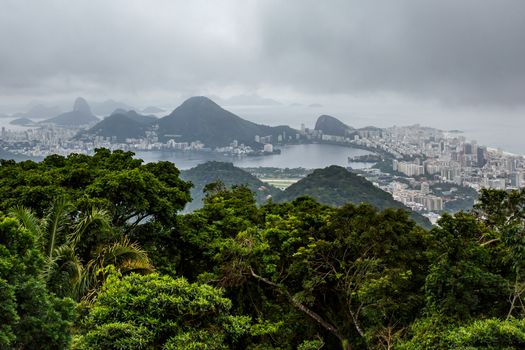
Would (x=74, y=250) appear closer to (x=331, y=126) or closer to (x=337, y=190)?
(x=337, y=190)

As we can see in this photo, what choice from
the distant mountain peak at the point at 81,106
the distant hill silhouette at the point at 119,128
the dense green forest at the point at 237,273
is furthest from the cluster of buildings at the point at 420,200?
the distant mountain peak at the point at 81,106

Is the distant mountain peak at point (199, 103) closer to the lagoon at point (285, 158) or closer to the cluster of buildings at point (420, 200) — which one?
the lagoon at point (285, 158)

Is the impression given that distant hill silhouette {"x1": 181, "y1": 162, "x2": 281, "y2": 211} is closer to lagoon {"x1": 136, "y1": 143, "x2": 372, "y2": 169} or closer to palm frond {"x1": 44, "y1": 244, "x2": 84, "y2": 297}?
lagoon {"x1": 136, "y1": 143, "x2": 372, "y2": 169}

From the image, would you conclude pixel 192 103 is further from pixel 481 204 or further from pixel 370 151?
pixel 481 204

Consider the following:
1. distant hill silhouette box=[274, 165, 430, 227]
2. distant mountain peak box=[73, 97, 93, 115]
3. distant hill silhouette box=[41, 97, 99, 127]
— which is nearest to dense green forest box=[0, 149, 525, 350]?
distant hill silhouette box=[274, 165, 430, 227]

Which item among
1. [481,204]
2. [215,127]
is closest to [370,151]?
[215,127]
